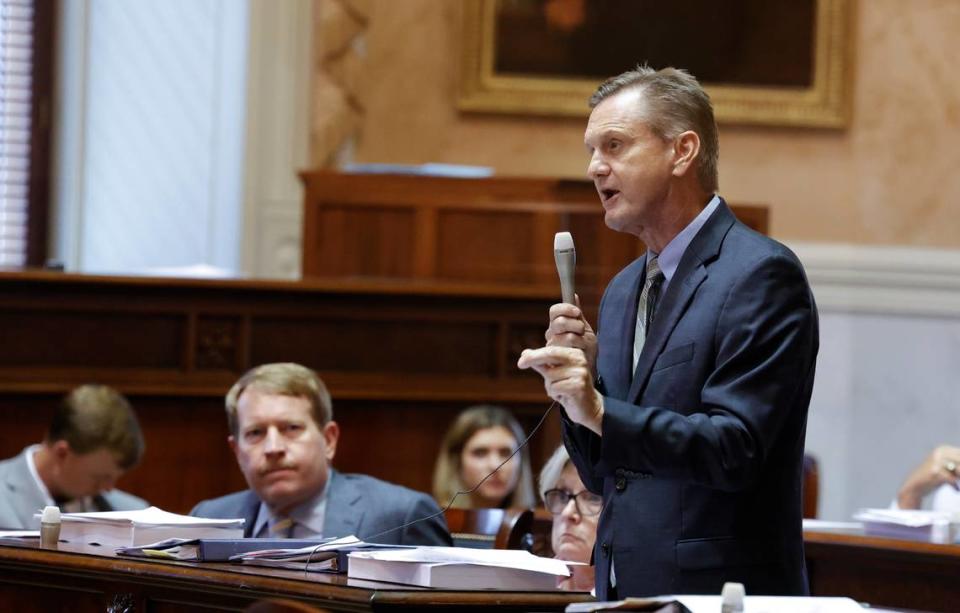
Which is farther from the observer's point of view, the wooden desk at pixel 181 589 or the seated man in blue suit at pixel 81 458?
the seated man in blue suit at pixel 81 458

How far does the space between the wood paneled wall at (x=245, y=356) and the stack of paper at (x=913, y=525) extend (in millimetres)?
2623

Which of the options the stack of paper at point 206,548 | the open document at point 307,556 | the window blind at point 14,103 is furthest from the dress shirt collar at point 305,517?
the window blind at point 14,103

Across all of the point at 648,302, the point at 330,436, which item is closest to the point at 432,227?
the point at 330,436

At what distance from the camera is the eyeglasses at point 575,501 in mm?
4215

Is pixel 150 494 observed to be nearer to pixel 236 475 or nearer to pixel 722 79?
pixel 236 475

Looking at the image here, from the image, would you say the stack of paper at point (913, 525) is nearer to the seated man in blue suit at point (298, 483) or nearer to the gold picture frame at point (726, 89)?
the seated man in blue suit at point (298, 483)

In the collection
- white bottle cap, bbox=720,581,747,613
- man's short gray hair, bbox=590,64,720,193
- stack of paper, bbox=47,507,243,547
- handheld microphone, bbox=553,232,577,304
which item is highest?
man's short gray hair, bbox=590,64,720,193

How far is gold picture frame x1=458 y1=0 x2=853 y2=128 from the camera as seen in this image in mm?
9227

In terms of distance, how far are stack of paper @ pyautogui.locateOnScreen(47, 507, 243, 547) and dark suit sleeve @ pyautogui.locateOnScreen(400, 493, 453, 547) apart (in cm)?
81

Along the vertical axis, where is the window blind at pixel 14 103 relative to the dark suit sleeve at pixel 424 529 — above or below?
above

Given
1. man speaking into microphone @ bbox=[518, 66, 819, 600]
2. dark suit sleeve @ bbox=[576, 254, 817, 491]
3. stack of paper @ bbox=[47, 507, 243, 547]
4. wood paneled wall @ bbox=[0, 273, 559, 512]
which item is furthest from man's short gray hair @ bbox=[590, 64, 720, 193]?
wood paneled wall @ bbox=[0, 273, 559, 512]

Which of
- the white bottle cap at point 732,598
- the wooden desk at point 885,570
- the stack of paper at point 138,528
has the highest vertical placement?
the white bottle cap at point 732,598

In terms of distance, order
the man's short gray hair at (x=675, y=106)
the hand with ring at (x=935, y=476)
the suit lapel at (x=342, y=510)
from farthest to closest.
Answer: the hand with ring at (x=935, y=476) → the suit lapel at (x=342, y=510) → the man's short gray hair at (x=675, y=106)

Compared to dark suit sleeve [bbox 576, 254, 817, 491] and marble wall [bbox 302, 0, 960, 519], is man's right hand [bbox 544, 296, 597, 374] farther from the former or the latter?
marble wall [bbox 302, 0, 960, 519]
